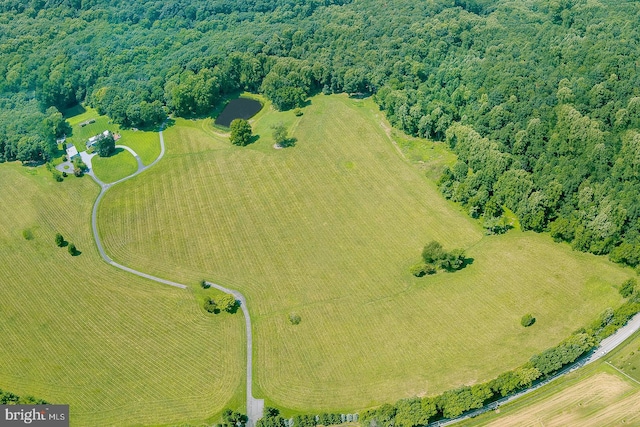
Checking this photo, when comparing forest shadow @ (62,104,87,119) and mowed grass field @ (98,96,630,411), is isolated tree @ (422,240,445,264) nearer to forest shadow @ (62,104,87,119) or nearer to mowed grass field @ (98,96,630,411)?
mowed grass field @ (98,96,630,411)

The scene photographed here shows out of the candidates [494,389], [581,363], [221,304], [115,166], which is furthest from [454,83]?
[115,166]

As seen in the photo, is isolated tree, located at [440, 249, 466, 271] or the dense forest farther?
the dense forest

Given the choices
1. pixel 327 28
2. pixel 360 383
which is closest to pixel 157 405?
pixel 360 383

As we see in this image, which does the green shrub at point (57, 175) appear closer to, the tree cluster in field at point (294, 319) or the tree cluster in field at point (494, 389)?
the tree cluster in field at point (294, 319)

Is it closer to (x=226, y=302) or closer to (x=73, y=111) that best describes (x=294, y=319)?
(x=226, y=302)

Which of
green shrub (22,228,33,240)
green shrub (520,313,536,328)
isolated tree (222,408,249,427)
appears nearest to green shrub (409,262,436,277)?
green shrub (520,313,536,328)

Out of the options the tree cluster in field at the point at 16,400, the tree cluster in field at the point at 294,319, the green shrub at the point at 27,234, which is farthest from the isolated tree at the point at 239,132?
the tree cluster in field at the point at 16,400

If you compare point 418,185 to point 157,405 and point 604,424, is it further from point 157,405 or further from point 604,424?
point 157,405
